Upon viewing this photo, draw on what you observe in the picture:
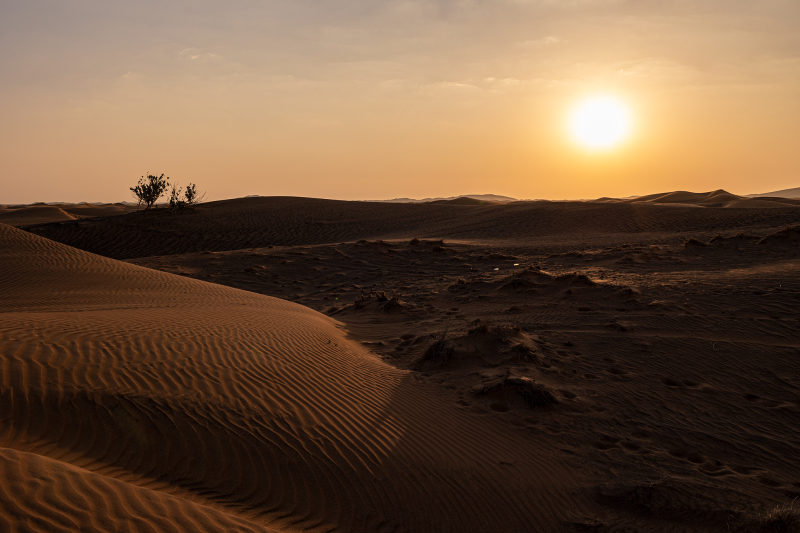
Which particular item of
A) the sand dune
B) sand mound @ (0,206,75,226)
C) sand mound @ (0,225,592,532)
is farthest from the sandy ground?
sand mound @ (0,206,75,226)

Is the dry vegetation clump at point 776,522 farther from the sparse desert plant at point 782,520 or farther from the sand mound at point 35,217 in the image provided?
the sand mound at point 35,217

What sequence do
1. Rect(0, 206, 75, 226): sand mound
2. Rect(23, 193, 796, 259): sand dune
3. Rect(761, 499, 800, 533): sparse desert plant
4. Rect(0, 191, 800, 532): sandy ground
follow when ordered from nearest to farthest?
Rect(761, 499, 800, 533): sparse desert plant < Rect(0, 191, 800, 532): sandy ground < Rect(23, 193, 796, 259): sand dune < Rect(0, 206, 75, 226): sand mound

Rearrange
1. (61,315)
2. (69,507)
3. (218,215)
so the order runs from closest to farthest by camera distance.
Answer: (69,507) < (61,315) < (218,215)

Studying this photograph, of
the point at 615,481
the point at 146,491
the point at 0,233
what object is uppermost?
the point at 0,233

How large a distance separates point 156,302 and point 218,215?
25.0 metres

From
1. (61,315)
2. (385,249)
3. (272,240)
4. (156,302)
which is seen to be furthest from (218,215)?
(61,315)

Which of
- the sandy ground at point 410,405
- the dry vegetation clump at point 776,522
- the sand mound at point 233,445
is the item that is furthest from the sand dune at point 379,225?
the dry vegetation clump at point 776,522

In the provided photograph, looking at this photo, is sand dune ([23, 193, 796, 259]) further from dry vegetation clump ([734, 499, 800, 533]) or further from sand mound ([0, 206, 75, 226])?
dry vegetation clump ([734, 499, 800, 533])

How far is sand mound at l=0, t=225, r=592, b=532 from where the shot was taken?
3.19 m

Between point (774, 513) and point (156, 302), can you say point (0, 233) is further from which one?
point (774, 513)

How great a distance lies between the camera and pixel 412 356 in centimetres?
884

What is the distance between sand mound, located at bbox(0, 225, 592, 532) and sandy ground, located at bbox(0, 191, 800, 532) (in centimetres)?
2

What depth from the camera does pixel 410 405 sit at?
20.7 ft

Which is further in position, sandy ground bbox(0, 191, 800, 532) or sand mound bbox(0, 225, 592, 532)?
sandy ground bbox(0, 191, 800, 532)
